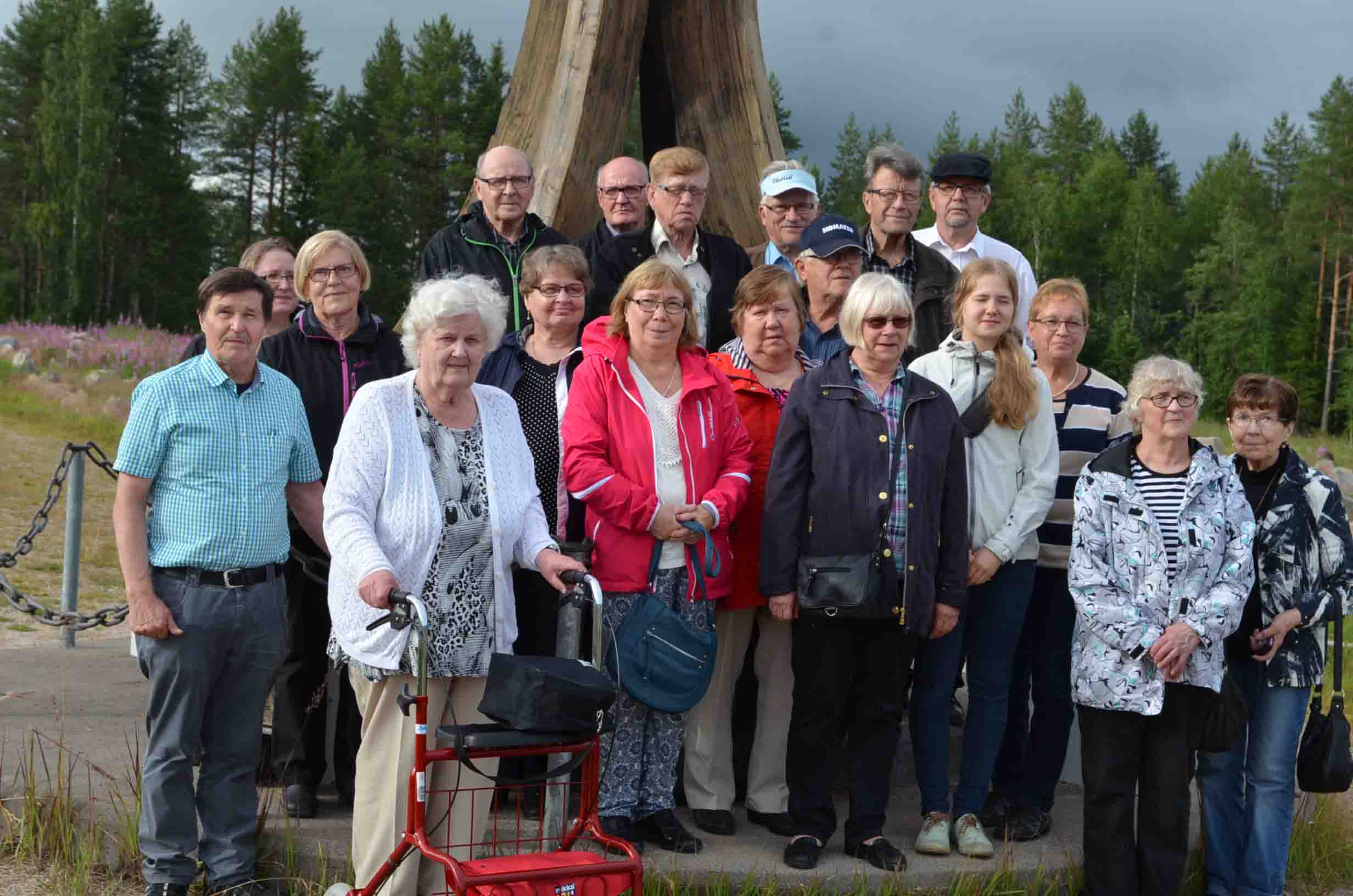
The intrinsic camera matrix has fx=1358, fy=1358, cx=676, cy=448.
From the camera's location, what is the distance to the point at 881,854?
4.40 meters

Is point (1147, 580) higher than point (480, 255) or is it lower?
lower

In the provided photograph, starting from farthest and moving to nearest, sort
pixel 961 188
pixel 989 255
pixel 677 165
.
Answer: pixel 989 255, pixel 961 188, pixel 677 165

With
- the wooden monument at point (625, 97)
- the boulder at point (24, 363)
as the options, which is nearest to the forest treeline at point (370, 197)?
the boulder at point (24, 363)

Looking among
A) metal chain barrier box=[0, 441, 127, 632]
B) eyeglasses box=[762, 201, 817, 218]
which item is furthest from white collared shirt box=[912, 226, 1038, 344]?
metal chain barrier box=[0, 441, 127, 632]

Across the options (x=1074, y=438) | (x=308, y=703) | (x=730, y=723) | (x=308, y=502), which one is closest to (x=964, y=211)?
(x=1074, y=438)

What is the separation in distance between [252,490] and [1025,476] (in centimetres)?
253

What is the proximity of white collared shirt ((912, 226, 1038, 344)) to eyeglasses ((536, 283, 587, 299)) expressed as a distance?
5.77 ft

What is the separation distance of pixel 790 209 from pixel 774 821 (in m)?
2.49

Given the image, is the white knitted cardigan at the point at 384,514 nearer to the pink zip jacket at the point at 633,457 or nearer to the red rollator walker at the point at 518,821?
the red rollator walker at the point at 518,821

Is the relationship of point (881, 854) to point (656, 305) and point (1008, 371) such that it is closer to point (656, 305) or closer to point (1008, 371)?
point (1008, 371)

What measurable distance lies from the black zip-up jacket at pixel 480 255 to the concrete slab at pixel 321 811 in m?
1.98

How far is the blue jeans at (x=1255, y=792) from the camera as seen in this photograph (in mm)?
4547

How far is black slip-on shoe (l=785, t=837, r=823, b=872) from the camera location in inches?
170

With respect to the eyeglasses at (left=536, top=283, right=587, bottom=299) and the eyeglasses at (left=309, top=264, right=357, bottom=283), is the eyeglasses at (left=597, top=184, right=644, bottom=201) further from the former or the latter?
the eyeglasses at (left=309, top=264, right=357, bottom=283)
